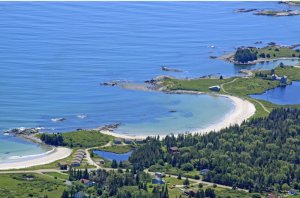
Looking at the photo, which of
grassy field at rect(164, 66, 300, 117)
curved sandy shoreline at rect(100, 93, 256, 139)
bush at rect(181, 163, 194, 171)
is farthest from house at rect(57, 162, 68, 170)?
grassy field at rect(164, 66, 300, 117)

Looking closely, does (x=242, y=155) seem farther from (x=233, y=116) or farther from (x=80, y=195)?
(x=80, y=195)

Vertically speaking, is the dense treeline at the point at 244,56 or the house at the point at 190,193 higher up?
the dense treeline at the point at 244,56

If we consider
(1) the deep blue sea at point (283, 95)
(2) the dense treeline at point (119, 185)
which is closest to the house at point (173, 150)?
(2) the dense treeline at point (119, 185)

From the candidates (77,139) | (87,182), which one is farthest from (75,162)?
(77,139)

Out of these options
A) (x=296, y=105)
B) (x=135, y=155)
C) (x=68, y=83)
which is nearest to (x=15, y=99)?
(x=68, y=83)

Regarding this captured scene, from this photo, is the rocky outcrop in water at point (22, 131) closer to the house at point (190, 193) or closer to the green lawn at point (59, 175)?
the green lawn at point (59, 175)

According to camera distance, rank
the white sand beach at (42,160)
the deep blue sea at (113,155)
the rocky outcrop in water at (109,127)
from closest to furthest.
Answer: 1. the white sand beach at (42,160)
2. the deep blue sea at (113,155)
3. the rocky outcrop in water at (109,127)

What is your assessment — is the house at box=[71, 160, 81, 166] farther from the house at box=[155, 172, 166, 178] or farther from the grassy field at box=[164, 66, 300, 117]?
the grassy field at box=[164, 66, 300, 117]
